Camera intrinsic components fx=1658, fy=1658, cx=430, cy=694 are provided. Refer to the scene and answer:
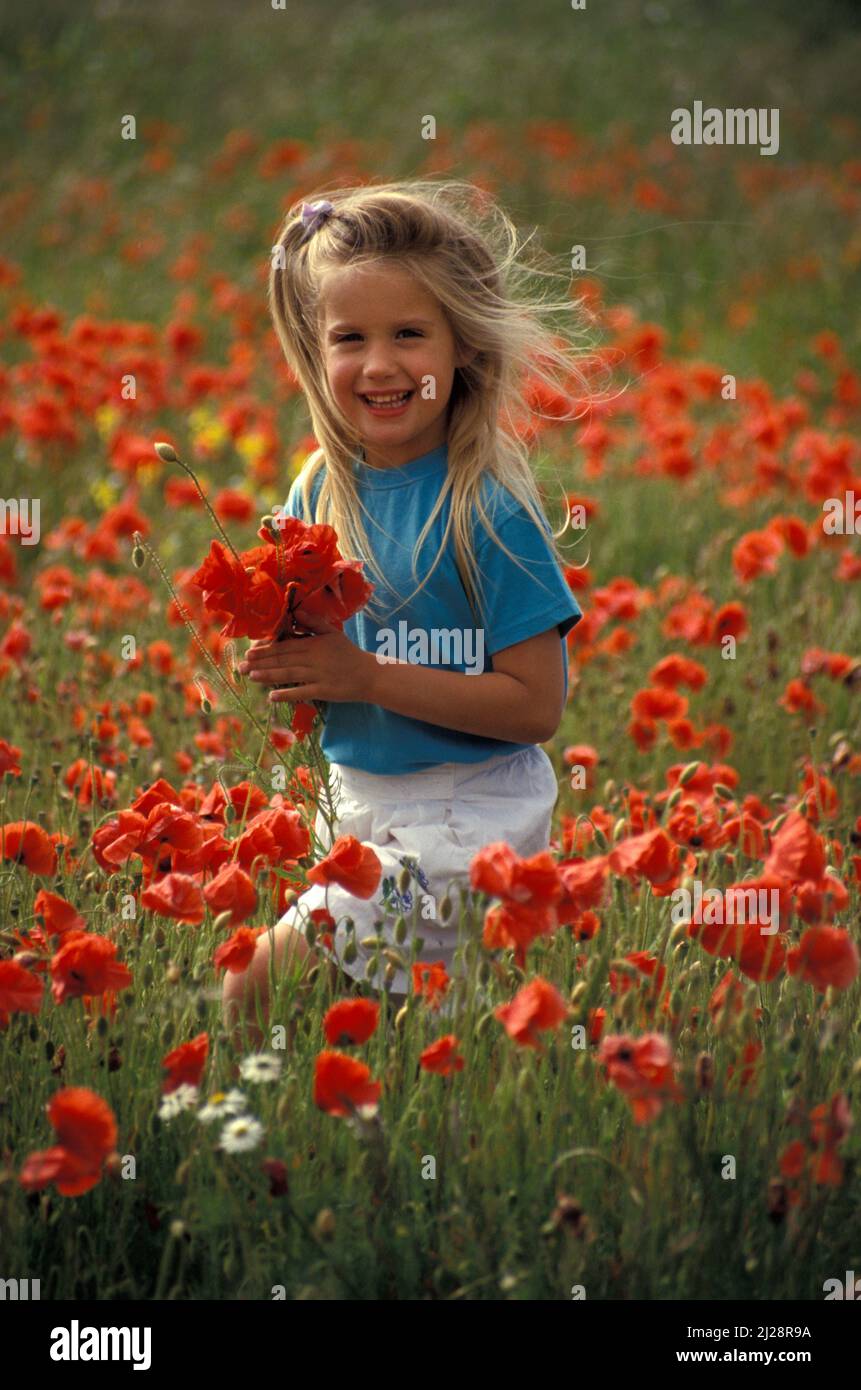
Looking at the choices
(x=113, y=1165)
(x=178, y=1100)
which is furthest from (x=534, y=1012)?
(x=113, y=1165)

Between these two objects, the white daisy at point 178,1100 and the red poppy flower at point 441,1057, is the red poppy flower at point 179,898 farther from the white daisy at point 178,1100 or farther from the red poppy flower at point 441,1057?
the red poppy flower at point 441,1057

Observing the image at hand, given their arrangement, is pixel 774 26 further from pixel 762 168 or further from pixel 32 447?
pixel 32 447

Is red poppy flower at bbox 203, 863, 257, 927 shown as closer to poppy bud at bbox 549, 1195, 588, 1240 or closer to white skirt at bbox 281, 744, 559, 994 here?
white skirt at bbox 281, 744, 559, 994

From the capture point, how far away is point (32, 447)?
5.57 m

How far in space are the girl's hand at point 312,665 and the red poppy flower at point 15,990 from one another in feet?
1.77

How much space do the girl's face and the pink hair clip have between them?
0.44ft

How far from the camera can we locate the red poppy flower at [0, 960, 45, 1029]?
1.97 meters

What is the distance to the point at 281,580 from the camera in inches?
86.1

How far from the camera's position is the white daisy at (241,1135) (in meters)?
1.80

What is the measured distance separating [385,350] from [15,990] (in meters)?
1.17

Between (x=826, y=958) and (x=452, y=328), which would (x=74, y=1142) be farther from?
(x=452, y=328)

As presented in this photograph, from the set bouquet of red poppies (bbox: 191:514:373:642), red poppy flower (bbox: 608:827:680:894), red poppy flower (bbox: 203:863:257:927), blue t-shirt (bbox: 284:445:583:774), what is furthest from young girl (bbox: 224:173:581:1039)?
red poppy flower (bbox: 608:827:680:894)

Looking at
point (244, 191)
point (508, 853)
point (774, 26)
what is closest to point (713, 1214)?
point (508, 853)
